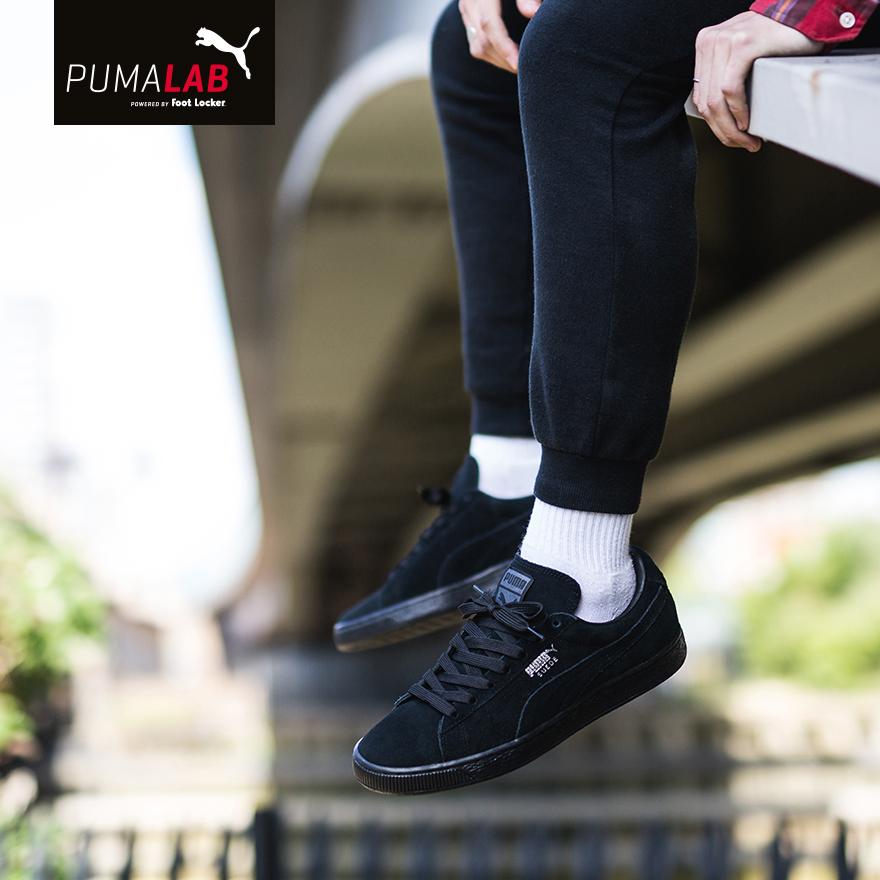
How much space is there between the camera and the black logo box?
2604 millimetres

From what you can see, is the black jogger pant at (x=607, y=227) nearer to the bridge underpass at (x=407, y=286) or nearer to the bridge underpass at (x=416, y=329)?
the bridge underpass at (x=407, y=286)

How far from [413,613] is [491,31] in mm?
864

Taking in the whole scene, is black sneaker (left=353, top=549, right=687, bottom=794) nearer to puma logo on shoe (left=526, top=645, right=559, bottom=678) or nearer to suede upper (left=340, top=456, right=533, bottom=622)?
puma logo on shoe (left=526, top=645, right=559, bottom=678)

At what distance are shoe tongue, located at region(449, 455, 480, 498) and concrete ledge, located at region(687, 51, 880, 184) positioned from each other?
732 millimetres

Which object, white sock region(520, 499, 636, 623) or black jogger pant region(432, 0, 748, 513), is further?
white sock region(520, 499, 636, 623)

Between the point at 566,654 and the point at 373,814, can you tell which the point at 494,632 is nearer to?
the point at 566,654

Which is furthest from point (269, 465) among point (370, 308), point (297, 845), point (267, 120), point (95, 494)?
point (95, 494)

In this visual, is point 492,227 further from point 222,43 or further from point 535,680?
point 222,43

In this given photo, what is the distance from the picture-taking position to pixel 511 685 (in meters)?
1.58

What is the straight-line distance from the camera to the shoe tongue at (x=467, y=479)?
1.96m

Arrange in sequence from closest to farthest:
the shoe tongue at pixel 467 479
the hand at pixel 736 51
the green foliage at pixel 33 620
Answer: the hand at pixel 736 51
the shoe tongue at pixel 467 479
the green foliage at pixel 33 620

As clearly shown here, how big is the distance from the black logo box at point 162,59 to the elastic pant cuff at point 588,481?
1346 millimetres

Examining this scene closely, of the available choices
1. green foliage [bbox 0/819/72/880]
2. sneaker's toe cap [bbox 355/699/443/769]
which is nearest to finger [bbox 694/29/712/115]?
sneaker's toe cap [bbox 355/699/443/769]

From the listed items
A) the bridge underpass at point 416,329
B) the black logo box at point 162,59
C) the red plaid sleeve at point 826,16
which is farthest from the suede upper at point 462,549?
the bridge underpass at point 416,329
